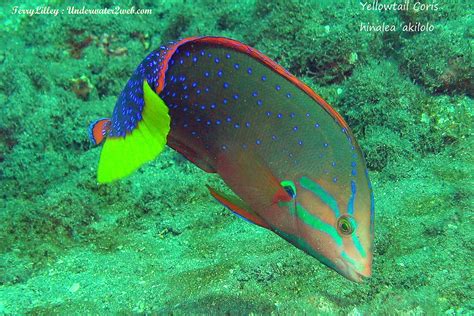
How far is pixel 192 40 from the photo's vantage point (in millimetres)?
1774

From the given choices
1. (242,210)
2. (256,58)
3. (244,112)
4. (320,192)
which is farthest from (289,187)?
(256,58)

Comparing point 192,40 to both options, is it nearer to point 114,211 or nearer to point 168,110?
point 168,110

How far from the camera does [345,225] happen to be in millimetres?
1544

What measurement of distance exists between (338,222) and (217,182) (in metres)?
3.11

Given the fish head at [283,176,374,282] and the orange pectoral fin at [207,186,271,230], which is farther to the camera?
the orange pectoral fin at [207,186,271,230]

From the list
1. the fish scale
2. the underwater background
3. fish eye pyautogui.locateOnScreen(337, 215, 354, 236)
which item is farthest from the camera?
the underwater background

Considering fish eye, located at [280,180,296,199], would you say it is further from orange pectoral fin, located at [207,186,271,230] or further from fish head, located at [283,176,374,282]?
orange pectoral fin, located at [207,186,271,230]

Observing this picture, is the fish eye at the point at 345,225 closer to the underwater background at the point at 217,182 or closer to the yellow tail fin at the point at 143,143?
the yellow tail fin at the point at 143,143

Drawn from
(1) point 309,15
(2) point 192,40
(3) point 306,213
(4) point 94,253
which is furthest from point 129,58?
(3) point 306,213

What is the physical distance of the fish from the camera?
1.57 m

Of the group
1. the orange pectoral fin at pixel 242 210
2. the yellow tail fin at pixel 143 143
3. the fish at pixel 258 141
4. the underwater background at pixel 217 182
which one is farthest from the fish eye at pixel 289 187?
the underwater background at pixel 217 182

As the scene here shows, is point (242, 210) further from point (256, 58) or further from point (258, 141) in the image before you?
point (256, 58)

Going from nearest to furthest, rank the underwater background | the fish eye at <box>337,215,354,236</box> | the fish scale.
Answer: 1. the fish eye at <box>337,215,354,236</box>
2. the fish scale
3. the underwater background

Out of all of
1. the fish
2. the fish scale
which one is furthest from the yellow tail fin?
the fish scale
